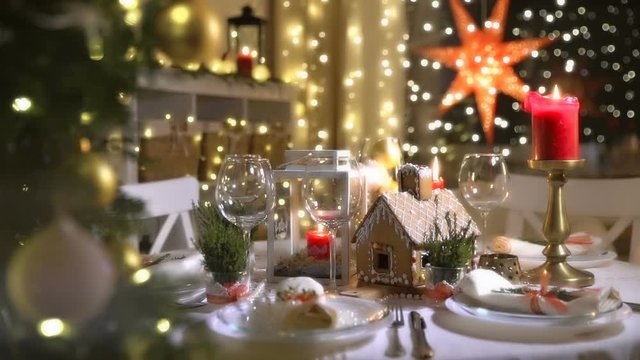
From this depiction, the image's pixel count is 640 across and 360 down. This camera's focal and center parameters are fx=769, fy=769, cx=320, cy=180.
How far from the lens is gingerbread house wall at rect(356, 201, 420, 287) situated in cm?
135

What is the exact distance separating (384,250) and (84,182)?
2.25 feet

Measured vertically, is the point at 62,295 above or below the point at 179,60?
below

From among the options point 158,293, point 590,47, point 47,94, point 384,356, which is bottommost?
point 384,356

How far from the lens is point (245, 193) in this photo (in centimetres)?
135

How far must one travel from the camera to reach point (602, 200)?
2334 millimetres

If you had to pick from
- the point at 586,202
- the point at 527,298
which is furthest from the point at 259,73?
the point at 527,298

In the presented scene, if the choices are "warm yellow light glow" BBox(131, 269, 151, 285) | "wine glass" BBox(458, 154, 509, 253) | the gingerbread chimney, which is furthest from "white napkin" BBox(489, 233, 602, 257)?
"warm yellow light glow" BBox(131, 269, 151, 285)

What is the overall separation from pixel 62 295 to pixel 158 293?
10 cm

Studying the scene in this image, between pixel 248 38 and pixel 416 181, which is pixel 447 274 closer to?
pixel 416 181

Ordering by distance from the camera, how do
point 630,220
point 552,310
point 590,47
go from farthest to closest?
point 590,47 → point 630,220 → point 552,310

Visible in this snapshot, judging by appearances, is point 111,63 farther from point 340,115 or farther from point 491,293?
point 340,115

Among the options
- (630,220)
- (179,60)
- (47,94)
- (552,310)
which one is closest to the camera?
(47,94)

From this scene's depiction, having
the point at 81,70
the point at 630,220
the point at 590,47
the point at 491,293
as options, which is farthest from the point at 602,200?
the point at 81,70

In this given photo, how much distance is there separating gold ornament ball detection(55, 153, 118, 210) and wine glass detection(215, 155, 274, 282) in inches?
20.3
